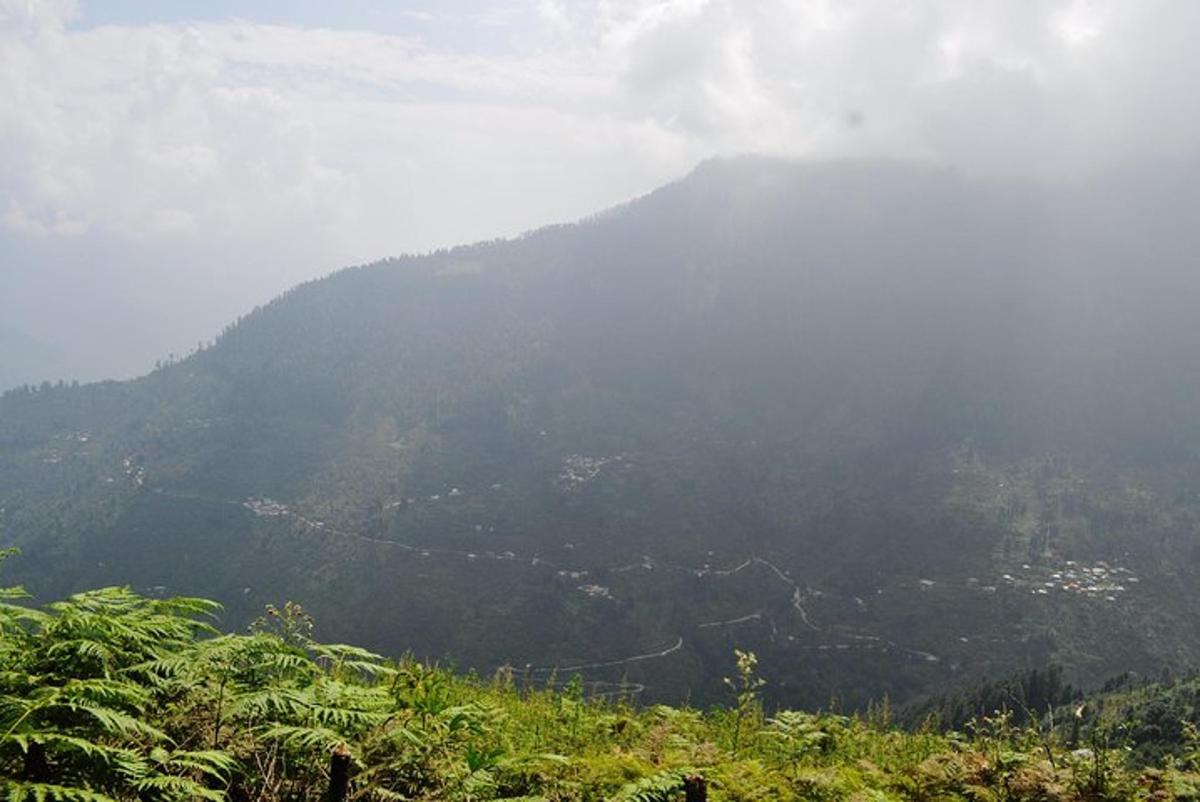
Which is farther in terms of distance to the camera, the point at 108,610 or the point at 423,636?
the point at 423,636

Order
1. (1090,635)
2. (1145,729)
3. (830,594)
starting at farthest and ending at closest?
(830,594), (1090,635), (1145,729)

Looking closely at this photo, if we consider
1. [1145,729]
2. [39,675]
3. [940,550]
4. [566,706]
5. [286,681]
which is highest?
[39,675]

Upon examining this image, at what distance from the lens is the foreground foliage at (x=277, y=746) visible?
14.9 ft

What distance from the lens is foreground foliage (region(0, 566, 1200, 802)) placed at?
14.9 feet

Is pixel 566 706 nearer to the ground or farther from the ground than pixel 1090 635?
farther from the ground

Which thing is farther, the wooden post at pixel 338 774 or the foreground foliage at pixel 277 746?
the wooden post at pixel 338 774

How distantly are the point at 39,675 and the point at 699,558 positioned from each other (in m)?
191

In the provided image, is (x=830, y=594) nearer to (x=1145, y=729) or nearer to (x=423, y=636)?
(x=423, y=636)

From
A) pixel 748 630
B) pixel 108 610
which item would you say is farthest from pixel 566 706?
pixel 748 630

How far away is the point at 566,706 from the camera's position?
10.9 metres

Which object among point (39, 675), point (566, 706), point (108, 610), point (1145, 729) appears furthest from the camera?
point (1145, 729)

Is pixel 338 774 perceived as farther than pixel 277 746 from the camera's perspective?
No

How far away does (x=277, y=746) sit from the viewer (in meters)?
5.26

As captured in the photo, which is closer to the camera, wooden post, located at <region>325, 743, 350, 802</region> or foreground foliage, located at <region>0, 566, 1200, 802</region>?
foreground foliage, located at <region>0, 566, 1200, 802</region>
